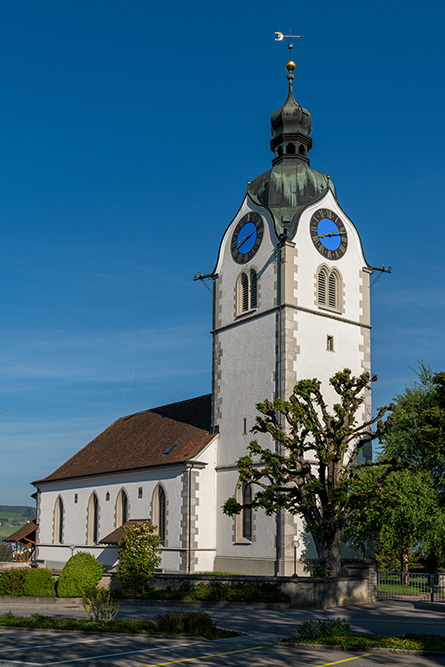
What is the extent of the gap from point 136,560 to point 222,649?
53.2 ft

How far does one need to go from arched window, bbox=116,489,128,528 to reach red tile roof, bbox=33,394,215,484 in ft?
5.08

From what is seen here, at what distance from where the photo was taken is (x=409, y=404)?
3688 cm

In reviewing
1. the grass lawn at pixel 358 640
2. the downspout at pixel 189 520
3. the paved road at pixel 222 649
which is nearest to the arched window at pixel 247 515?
the downspout at pixel 189 520

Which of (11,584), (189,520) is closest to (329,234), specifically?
(189,520)

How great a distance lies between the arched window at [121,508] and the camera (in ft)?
142

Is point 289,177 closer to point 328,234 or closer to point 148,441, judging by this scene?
point 328,234

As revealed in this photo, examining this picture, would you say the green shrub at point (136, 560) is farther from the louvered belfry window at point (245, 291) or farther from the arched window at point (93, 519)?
the arched window at point (93, 519)

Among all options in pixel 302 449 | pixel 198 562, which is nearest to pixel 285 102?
pixel 302 449

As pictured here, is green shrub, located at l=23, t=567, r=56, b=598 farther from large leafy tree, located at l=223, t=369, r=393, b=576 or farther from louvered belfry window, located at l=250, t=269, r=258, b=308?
louvered belfry window, located at l=250, t=269, r=258, b=308

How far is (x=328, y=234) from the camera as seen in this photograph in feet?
126

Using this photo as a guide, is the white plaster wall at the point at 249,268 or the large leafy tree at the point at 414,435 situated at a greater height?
the white plaster wall at the point at 249,268

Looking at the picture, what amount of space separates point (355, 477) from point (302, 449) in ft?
12.5

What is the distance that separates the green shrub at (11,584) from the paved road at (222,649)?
756 cm

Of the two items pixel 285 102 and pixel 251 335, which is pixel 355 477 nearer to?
pixel 251 335
